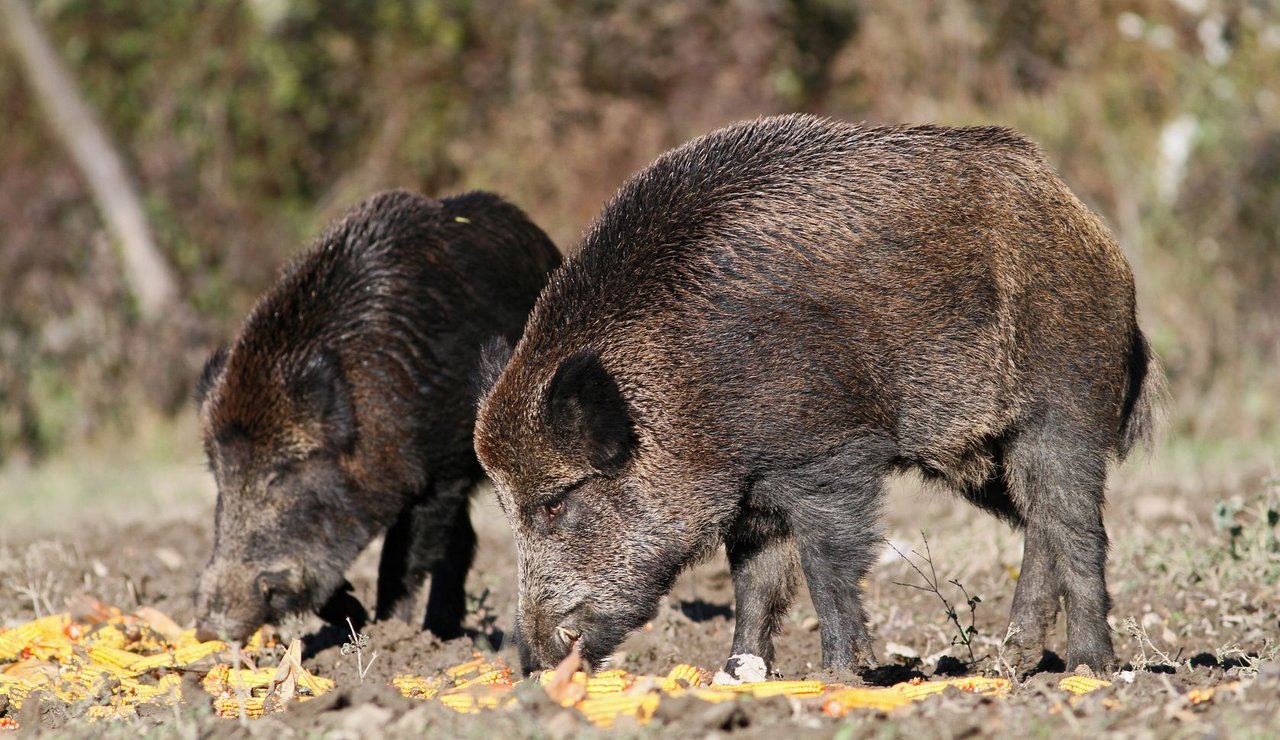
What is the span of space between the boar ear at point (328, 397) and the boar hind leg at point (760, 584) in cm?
166

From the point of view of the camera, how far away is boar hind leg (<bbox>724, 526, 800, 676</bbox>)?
17.4ft

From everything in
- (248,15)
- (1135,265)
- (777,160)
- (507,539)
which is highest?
(248,15)

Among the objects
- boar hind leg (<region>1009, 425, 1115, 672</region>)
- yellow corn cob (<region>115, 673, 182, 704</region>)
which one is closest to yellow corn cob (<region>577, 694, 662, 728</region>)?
yellow corn cob (<region>115, 673, 182, 704</region>)

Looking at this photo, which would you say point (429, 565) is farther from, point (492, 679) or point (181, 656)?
point (492, 679)

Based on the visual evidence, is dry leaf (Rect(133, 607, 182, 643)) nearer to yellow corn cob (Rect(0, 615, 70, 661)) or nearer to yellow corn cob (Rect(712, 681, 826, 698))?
yellow corn cob (Rect(0, 615, 70, 661))

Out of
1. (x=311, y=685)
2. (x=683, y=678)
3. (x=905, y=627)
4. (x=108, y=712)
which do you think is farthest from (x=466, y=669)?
(x=905, y=627)

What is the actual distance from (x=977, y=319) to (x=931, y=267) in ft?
0.82

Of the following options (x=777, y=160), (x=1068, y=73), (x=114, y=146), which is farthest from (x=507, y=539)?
(x=114, y=146)

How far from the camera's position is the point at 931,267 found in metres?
5.11

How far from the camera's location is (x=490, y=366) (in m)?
5.27

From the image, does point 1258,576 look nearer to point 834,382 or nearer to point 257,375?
point 834,382

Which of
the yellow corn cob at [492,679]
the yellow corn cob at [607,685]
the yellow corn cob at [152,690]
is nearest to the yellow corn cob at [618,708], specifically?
the yellow corn cob at [607,685]

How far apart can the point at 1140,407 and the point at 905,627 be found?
126cm

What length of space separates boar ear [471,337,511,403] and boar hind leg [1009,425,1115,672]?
1826 mm
